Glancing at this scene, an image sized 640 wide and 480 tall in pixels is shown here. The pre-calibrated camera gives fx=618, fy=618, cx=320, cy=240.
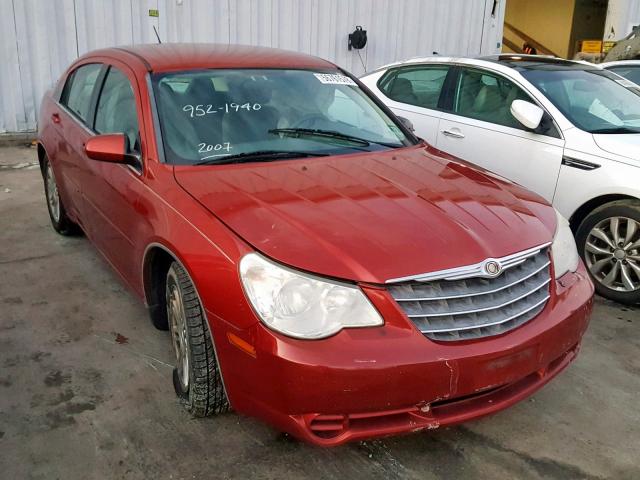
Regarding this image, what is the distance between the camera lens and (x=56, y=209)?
4.88 metres

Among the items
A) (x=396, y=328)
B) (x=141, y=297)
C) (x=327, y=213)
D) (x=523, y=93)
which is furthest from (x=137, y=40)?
(x=396, y=328)

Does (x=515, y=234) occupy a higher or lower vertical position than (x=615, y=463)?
higher

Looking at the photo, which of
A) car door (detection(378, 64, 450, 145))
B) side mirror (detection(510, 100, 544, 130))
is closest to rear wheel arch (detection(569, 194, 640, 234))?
side mirror (detection(510, 100, 544, 130))

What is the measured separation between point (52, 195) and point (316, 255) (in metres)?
3.45

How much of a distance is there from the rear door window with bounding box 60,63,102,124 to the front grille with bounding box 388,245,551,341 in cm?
268

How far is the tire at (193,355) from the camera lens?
249 cm

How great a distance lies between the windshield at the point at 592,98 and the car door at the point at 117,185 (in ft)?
10.0

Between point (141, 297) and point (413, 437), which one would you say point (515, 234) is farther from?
point (141, 297)

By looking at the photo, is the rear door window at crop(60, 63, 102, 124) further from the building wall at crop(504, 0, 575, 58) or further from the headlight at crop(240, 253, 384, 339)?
the building wall at crop(504, 0, 575, 58)

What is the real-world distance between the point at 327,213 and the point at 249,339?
0.62 meters

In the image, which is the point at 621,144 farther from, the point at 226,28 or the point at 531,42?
the point at 531,42

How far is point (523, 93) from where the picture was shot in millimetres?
4746

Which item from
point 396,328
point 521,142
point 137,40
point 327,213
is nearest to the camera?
point 396,328

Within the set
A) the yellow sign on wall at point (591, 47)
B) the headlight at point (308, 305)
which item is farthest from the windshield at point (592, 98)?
the yellow sign on wall at point (591, 47)
